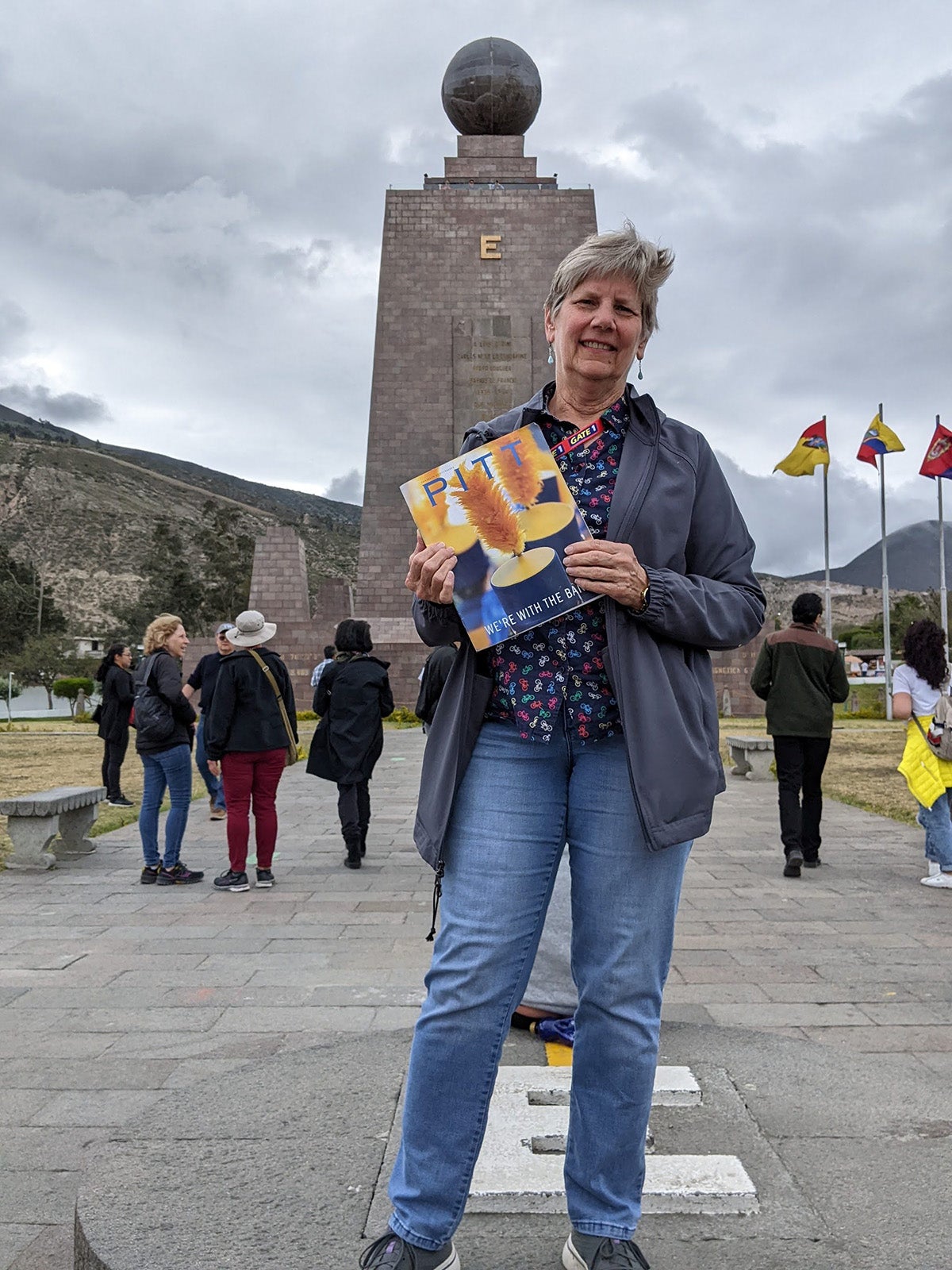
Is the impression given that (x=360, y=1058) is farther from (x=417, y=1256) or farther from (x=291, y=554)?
(x=291, y=554)

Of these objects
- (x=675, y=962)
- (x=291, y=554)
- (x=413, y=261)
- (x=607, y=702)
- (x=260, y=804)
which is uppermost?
(x=413, y=261)

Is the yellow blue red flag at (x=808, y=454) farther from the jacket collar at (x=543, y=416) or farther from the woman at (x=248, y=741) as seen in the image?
the jacket collar at (x=543, y=416)

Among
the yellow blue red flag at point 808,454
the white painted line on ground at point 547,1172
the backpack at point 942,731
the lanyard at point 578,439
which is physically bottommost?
the white painted line on ground at point 547,1172

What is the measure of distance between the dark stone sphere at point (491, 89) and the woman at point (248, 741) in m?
24.2

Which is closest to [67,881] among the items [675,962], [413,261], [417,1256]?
[675,962]

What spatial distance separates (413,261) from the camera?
26844 mm

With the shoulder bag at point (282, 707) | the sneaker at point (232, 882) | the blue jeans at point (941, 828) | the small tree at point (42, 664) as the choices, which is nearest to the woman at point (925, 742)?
the blue jeans at point (941, 828)

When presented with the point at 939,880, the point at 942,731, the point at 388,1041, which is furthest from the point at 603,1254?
the point at 939,880

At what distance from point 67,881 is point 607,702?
5.93m

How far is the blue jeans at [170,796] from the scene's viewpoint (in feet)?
23.2

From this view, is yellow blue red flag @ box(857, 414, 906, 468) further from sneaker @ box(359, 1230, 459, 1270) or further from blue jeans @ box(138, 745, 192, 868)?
sneaker @ box(359, 1230, 459, 1270)

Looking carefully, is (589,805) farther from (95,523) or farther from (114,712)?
(95,523)

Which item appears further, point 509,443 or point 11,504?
point 11,504

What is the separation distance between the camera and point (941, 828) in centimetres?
671
